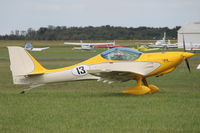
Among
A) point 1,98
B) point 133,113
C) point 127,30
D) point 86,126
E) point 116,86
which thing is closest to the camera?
point 86,126

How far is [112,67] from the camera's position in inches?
503

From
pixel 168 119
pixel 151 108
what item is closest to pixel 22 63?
pixel 151 108

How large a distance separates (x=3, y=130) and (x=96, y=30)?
139 m

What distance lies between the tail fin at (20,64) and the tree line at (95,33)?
123930mm

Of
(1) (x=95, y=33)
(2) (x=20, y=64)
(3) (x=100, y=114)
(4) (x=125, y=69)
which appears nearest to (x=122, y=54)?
(4) (x=125, y=69)

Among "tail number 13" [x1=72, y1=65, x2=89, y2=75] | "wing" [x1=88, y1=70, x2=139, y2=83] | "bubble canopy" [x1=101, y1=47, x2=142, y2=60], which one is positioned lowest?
"wing" [x1=88, y1=70, x2=139, y2=83]

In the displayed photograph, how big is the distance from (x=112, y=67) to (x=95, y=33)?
130270 mm

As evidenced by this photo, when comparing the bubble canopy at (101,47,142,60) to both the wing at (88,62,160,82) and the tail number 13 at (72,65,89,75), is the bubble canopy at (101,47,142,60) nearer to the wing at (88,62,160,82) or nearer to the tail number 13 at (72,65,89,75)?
the wing at (88,62,160,82)

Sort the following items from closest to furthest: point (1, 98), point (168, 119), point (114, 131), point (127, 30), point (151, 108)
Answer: point (114, 131) < point (168, 119) < point (151, 108) < point (1, 98) < point (127, 30)

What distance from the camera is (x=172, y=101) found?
35.6 ft

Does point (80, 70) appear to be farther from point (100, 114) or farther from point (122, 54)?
point (100, 114)

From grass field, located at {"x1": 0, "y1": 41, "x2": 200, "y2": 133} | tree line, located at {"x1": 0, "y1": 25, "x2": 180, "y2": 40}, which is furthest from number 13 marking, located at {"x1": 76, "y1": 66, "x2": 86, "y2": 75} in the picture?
tree line, located at {"x1": 0, "y1": 25, "x2": 180, "y2": 40}

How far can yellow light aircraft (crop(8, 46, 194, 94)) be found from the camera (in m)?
12.5

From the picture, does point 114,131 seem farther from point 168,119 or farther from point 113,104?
point 113,104
